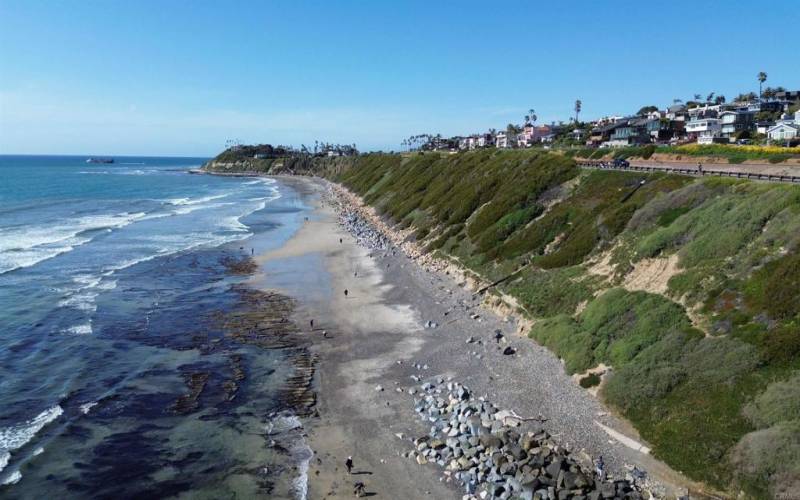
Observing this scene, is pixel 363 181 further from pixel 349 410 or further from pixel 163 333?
pixel 349 410

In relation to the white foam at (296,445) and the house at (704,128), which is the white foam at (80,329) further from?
the house at (704,128)

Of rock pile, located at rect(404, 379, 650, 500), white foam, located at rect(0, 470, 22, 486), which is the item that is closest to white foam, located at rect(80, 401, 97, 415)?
white foam, located at rect(0, 470, 22, 486)

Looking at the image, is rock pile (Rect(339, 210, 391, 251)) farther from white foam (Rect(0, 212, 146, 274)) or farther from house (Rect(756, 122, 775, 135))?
house (Rect(756, 122, 775, 135))

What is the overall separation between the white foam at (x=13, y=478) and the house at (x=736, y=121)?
103466 millimetres

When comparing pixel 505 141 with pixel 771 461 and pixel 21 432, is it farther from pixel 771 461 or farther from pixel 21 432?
pixel 21 432

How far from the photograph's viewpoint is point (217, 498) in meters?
18.7

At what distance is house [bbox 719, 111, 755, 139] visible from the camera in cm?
9676

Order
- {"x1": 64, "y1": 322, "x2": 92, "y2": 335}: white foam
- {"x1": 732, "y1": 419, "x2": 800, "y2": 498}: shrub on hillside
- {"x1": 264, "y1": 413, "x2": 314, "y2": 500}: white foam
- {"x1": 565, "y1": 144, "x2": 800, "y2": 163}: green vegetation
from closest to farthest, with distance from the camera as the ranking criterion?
{"x1": 732, "y1": 419, "x2": 800, "y2": 498}: shrub on hillside
{"x1": 264, "y1": 413, "x2": 314, "y2": 500}: white foam
{"x1": 64, "y1": 322, "x2": 92, "y2": 335}: white foam
{"x1": 565, "y1": 144, "x2": 800, "y2": 163}: green vegetation

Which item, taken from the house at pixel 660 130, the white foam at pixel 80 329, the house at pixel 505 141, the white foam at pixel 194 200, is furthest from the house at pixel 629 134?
the white foam at pixel 80 329

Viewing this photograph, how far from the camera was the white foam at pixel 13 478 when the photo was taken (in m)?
19.0

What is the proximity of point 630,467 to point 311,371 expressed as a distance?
1554 cm

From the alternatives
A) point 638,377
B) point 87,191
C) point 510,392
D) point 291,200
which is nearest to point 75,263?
point 510,392

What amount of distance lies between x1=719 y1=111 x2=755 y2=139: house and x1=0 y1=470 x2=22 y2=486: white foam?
103m

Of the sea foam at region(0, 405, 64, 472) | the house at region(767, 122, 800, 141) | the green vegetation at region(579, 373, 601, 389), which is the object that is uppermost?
the house at region(767, 122, 800, 141)
